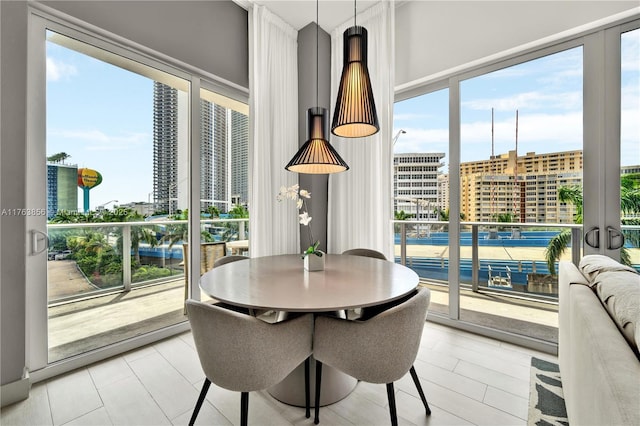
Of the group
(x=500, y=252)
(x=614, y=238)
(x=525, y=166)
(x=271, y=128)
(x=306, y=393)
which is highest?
(x=271, y=128)

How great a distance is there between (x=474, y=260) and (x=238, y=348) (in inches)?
104

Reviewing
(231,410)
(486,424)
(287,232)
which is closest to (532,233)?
(486,424)

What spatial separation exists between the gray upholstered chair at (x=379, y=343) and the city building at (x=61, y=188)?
2.09m

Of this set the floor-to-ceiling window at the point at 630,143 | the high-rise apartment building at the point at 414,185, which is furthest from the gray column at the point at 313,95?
the floor-to-ceiling window at the point at 630,143

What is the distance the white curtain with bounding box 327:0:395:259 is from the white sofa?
175cm

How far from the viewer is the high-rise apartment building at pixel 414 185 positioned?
10.3 feet

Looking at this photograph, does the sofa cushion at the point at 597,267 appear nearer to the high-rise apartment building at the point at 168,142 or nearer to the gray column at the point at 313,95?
the gray column at the point at 313,95

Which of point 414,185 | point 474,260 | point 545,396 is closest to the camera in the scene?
point 545,396

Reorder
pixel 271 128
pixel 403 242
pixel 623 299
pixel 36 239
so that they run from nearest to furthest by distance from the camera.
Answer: pixel 623 299
pixel 36 239
pixel 271 128
pixel 403 242

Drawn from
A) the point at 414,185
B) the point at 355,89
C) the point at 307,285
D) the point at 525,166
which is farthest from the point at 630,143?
the point at 307,285

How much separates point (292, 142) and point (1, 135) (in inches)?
89.2

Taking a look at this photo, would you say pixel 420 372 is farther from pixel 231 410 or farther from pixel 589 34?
pixel 589 34

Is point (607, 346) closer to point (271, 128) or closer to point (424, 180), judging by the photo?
point (424, 180)

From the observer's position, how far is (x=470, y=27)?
2535 mm
